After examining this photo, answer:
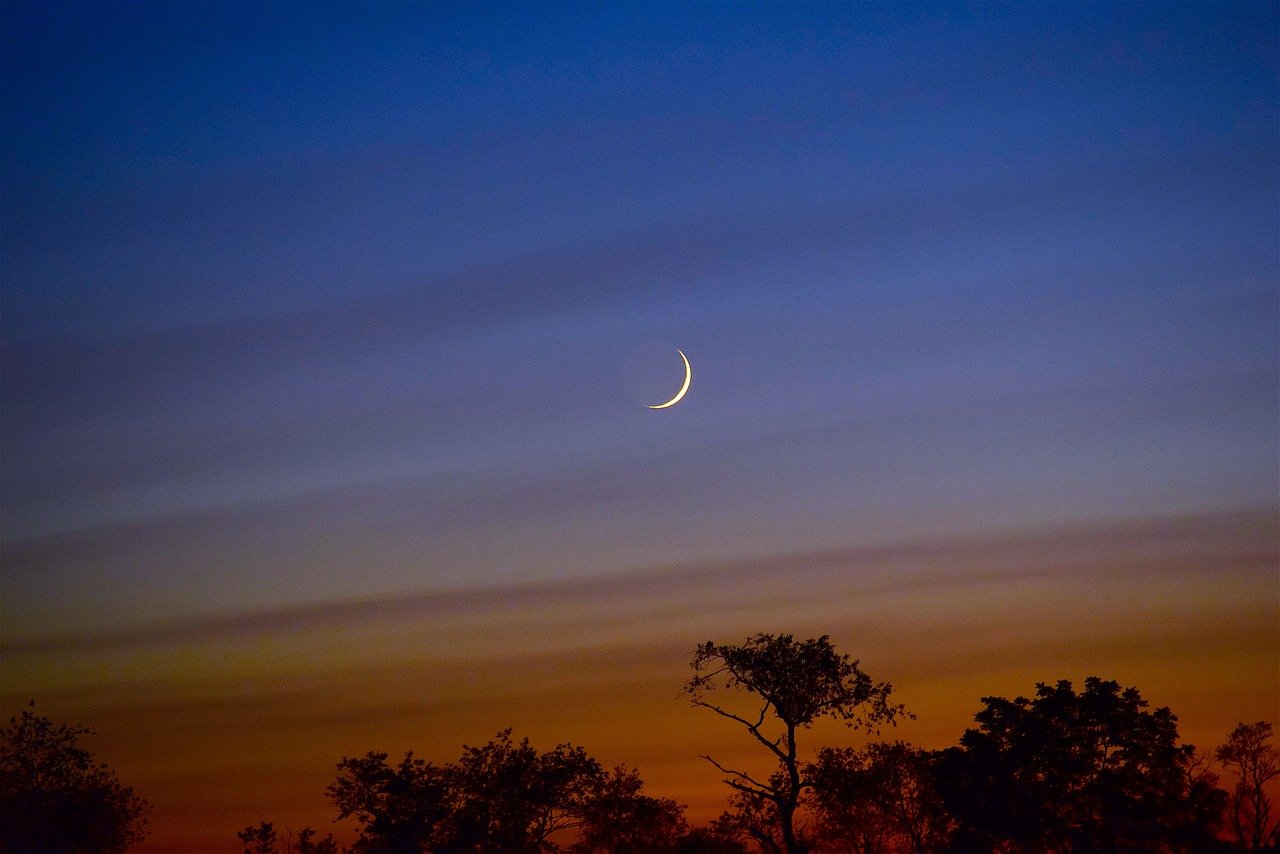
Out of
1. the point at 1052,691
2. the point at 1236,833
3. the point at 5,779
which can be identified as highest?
the point at 1052,691

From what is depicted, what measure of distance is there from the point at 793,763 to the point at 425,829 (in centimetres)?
3728

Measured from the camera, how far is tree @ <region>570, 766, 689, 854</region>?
86625 millimetres

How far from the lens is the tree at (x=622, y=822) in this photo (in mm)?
86625

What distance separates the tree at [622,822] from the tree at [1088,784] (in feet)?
82.1

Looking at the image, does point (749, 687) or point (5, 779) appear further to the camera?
point (5, 779)

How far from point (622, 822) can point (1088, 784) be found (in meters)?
33.7

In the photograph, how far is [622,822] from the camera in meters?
89.9

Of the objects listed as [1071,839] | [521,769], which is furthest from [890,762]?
[521,769]

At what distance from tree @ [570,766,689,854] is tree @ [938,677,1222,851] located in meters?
25.0

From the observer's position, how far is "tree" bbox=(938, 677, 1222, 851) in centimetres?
7431

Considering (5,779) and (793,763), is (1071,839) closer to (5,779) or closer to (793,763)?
(793,763)

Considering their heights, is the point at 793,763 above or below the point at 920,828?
above

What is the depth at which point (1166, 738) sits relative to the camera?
7456cm

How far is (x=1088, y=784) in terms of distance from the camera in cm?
7444
